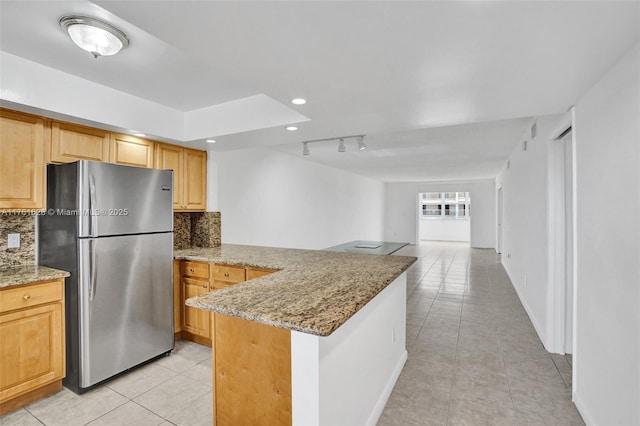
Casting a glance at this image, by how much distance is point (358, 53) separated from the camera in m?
1.55

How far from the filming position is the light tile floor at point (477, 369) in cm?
207

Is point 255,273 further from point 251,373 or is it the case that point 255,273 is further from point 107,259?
point 251,373

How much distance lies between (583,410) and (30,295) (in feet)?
12.2

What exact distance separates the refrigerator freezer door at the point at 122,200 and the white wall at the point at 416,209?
9939mm

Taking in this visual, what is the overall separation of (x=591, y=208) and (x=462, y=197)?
11367 millimetres

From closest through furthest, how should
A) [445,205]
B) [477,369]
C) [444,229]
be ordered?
[477,369], [444,229], [445,205]

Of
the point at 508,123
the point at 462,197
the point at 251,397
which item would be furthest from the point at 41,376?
the point at 462,197

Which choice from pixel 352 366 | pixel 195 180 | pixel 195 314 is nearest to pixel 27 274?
pixel 195 314

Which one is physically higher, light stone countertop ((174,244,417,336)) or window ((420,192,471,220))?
window ((420,192,471,220))

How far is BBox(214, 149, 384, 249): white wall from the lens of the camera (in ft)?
13.6

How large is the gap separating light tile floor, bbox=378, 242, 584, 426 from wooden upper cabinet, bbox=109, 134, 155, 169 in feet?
9.87

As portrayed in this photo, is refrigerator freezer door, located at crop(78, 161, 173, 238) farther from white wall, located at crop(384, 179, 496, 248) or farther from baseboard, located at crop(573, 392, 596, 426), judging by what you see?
white wall, located at crop(384, 179, 496, 248)

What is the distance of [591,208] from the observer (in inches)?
74.3

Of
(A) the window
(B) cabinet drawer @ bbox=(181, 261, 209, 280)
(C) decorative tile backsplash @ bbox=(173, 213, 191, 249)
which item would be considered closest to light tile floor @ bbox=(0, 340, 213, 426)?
(B) cabinet drawer @ bbox=(181, 261, 209, 280)
